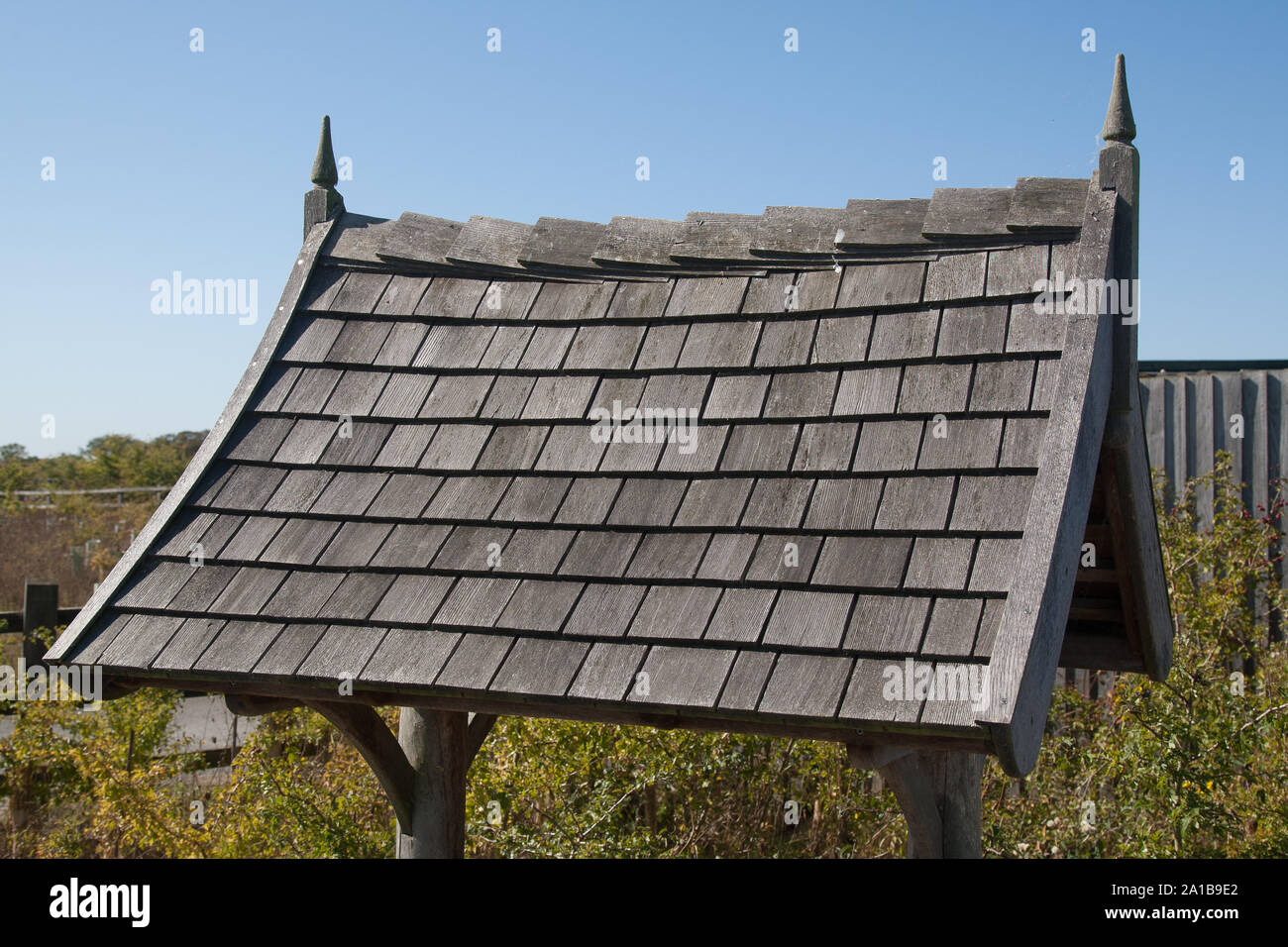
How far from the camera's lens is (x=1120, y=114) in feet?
11.0

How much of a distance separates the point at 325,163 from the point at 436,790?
2.79 meters

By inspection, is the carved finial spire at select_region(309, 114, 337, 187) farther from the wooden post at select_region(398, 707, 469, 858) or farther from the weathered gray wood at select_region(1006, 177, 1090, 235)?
the weathered gray wood at select_region(1006, 177, 1090, 235)

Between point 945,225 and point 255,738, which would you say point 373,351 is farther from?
point 255,738

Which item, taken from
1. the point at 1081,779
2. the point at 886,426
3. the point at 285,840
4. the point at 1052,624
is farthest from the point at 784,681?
the point at 1081,779

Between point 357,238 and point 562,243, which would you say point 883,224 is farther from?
point 357,238

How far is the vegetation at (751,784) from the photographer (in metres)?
5.54

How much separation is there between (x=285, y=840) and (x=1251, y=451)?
6848mm

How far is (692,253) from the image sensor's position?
404 cm

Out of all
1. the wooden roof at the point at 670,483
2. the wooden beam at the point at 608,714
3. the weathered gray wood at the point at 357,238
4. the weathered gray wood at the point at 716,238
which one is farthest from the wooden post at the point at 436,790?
the weathered gray wood at the point at 716,238

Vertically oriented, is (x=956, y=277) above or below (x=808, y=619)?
above

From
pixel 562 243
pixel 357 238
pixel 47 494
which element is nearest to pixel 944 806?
pixel 562 243

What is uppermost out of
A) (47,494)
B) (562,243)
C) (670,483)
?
(47,494)

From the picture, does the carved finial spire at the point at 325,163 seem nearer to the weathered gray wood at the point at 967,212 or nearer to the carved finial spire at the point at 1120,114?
the weathered gray wood at the point at 967,212
